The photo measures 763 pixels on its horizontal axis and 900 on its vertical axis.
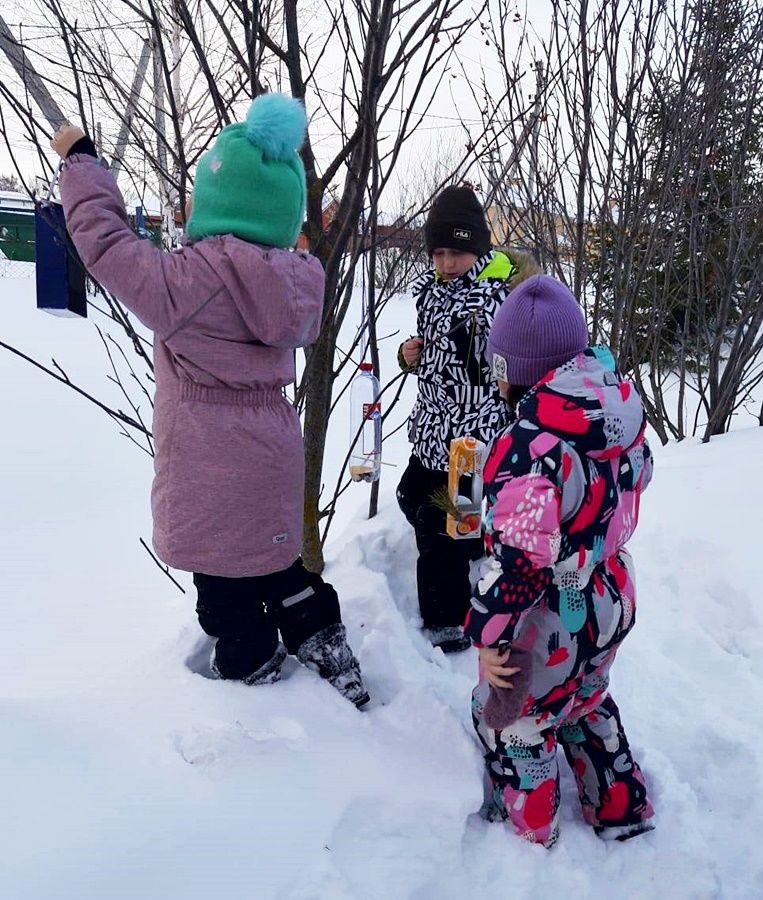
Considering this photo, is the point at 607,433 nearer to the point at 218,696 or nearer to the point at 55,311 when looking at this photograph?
the point at 218,696

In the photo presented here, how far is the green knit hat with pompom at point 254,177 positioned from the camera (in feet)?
4.58

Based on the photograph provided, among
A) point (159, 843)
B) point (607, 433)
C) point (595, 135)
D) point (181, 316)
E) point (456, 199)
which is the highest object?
point (595, 135)

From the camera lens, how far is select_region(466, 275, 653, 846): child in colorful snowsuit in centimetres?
128

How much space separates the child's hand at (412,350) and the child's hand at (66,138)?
1.23 metres

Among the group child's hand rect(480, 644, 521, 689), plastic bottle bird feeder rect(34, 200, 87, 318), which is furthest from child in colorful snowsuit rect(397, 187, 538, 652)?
plastic bottle bird feeder rect(34, 200, 87, 318)

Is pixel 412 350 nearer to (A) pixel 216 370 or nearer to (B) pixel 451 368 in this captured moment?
(B) pixel 451 368

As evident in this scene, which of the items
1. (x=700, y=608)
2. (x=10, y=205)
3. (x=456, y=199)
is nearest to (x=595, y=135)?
(x=456, y=199)

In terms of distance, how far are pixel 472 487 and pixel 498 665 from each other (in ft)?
2.74

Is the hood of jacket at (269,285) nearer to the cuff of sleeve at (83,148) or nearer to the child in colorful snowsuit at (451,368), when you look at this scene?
the cuff of sleeve at (83,148)

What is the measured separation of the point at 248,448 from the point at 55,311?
490mm

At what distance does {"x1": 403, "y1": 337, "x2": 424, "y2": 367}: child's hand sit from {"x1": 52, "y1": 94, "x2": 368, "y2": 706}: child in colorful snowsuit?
27.5 inches

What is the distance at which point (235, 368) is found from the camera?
1.52m

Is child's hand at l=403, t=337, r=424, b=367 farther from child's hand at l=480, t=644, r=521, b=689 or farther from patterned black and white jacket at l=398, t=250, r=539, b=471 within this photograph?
A: child's hand at l=480, t=644, r=521, b=689

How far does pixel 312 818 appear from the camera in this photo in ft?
4.58
